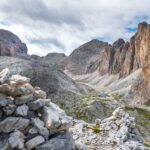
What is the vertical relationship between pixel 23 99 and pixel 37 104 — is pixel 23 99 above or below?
above

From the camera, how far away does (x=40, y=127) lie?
31469 mm

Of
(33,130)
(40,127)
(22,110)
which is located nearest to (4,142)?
(33,130)

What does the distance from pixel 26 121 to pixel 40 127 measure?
125 cm

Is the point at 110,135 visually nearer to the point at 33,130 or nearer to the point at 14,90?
the point at 33,130

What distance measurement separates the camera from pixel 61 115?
33.7 m

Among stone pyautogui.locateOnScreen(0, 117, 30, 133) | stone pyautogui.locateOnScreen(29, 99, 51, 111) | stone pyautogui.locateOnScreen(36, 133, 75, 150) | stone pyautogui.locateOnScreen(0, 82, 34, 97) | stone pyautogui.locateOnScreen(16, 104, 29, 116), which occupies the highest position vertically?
stone pyautogui.locateOnScreen(0, 82, 34, 97)

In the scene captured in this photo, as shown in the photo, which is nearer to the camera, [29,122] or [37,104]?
[29,122]

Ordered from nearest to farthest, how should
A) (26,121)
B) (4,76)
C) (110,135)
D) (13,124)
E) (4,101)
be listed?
(13,124) < (4,101) < (26,121) < (4,76) < (110,135)

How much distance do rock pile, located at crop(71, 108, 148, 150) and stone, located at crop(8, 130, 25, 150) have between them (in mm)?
10073

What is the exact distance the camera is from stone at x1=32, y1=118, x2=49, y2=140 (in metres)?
31.4

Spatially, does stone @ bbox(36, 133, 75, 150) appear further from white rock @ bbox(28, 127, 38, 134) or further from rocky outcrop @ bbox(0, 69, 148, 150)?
white rock @ bbox(28, 127, 38, 134)

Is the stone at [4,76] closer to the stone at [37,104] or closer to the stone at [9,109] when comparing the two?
the stone at [9,109]

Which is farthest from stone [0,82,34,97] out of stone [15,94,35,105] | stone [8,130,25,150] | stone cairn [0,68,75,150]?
stone [8,130,25,150]

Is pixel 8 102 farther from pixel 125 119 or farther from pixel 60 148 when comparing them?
pixel 125 119
